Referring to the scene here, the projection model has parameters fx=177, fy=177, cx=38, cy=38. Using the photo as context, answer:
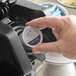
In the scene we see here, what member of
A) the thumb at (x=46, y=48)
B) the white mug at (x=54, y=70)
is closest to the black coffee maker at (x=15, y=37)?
the thumb at (x=46, y=48)

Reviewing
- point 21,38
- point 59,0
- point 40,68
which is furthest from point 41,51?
point 59,0

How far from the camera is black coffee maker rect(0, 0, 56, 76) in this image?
35cm

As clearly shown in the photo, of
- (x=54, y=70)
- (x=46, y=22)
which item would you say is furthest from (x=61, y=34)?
(x=54, y=70)

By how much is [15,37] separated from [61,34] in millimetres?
150

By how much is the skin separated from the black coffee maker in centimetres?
2

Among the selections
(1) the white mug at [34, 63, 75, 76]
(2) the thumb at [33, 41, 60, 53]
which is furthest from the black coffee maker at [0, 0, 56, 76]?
(1) the white mug at [34, 63, 75, 76]

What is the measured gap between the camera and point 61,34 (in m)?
0.46

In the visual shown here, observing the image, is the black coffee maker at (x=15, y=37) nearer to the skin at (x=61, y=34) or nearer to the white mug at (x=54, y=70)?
the skin at (x=61, y=34)

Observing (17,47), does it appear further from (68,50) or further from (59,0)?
(59,0)

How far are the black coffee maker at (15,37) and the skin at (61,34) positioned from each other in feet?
0.07

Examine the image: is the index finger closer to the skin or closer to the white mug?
the skin

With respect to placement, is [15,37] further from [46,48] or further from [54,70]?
[54,70]

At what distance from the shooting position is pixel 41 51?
1.33 ft

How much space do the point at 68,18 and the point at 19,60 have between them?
0.20m
